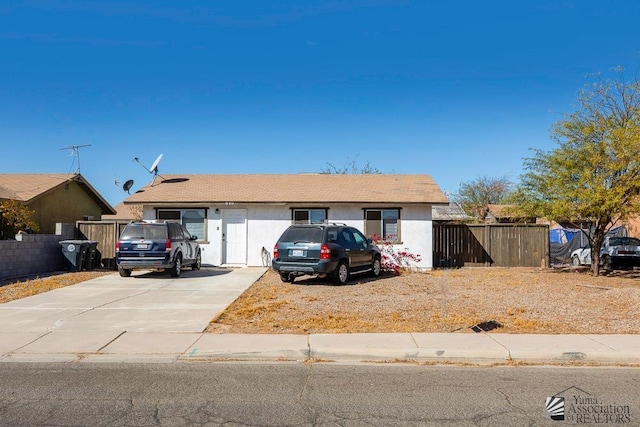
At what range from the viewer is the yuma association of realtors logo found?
5008 mm

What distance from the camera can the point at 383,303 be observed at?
11.6 metres

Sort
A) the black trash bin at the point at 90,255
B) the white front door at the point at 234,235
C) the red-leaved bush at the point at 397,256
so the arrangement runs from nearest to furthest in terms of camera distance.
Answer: the black trash bin at the point at 90,255 < the red-leaved bush at the point at 397,256 < the white front door at the point at 234,235

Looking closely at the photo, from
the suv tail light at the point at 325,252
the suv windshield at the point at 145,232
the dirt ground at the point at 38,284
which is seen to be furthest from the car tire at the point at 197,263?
the suv tail light at the point at 325,252

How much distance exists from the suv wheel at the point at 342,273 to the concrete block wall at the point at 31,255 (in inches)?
401

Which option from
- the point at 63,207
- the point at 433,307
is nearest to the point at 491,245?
the point at 433,307

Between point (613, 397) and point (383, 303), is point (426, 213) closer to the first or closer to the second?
point (383, 303)

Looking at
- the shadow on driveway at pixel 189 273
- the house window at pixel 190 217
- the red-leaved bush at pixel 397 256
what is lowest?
the shadow on driveway at pixel 189 273

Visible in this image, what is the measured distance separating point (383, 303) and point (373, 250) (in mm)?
5698

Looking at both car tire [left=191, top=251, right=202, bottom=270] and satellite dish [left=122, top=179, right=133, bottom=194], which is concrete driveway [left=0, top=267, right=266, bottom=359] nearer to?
car tire [left=191, top=251, right=202, bottom=270]

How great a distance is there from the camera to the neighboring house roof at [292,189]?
1992 cm

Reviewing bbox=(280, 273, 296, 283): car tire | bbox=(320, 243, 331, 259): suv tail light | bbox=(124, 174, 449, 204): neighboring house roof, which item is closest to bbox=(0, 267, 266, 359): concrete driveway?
bbox=(280, 273, 296, 283): car tire

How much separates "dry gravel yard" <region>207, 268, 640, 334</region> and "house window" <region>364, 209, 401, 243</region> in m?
3.59

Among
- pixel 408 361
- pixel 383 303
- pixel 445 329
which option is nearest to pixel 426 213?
pixel 383 303

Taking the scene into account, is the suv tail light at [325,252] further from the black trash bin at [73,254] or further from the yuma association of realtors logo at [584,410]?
the black trash bin at [73,254]
